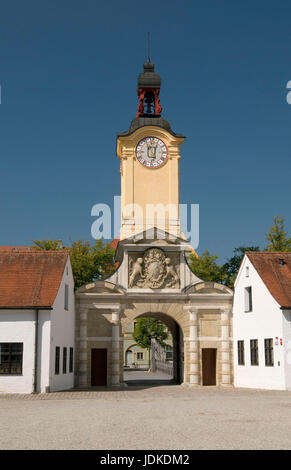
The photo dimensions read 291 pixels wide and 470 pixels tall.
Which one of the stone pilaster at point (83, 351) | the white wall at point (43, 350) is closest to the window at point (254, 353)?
the stone pilaster at point (83, 351)

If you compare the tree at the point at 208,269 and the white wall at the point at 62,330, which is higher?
the tree at the point at 208,269

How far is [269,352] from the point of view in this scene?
33031mm

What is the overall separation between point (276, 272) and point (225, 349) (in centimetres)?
572

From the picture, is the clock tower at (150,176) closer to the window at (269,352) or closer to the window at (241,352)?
the window at (241,352)

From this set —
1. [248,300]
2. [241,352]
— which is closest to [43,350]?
[241,352]

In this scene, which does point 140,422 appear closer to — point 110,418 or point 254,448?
point 110,418

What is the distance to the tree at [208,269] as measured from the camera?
49.5 metres

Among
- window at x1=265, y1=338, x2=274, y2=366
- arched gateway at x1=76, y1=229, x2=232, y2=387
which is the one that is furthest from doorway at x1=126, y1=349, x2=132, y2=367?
window at x1=265, y1=338, x2=274, y2=366

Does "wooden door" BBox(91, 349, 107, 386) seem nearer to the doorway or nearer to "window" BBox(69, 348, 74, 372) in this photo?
"window" BBox(69, 348, 74, 372)

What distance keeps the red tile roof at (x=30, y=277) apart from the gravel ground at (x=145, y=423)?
5944 millimetres

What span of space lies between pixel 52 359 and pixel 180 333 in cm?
1208

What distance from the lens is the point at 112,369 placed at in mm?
36438

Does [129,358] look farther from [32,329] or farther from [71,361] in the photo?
[32,329]

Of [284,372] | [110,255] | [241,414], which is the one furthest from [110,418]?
[110,255]
